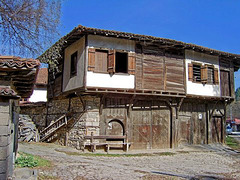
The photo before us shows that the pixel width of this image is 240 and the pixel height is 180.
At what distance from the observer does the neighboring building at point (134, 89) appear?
12.0m

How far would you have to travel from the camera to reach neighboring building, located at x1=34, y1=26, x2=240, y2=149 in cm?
1205

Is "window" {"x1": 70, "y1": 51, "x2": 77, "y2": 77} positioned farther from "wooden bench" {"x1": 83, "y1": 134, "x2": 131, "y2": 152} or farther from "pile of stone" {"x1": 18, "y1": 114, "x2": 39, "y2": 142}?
"pile of stone" {"x1": 18, "y1": 114, "x2": 39, "y2": 142}

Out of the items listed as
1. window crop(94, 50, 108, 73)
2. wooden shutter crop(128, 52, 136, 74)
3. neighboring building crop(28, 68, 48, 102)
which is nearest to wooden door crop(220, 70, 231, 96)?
wooden shutter crop(128, 52, 136, 74)

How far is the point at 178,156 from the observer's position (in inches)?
472

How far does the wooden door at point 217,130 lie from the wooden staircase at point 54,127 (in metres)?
9.58

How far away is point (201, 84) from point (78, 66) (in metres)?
7.52

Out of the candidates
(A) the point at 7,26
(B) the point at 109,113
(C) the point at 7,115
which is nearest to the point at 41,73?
(B) the point at 109,113

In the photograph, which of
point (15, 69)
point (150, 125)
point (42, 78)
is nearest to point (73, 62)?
point (150, 125)

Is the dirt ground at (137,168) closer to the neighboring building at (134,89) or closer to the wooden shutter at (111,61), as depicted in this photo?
the neighboring building at (134,89)

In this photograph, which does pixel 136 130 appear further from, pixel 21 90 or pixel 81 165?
pixel 21 90

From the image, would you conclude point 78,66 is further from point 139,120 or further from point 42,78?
point 42,78

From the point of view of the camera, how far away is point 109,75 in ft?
39.6

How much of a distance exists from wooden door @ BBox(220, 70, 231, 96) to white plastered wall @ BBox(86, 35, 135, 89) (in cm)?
696

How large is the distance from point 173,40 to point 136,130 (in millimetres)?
5284
